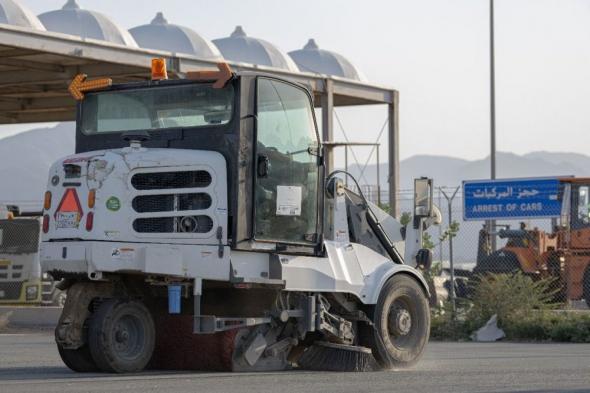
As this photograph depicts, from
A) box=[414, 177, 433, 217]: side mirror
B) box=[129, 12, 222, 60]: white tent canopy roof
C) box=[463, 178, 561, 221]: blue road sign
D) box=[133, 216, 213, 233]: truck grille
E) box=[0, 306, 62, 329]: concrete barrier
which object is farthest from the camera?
box=[129, 12, 222, 60]: white tent canopy roof

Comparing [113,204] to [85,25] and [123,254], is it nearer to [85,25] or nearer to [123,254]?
[123,254]

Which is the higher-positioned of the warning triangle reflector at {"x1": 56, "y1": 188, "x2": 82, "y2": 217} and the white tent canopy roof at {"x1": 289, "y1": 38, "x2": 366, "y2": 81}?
the white tent canopy roof at {"x1": 289, "y1": 38, "x2": 366, "y2": 81}

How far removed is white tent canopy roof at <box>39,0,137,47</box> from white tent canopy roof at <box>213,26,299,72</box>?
4.76 m

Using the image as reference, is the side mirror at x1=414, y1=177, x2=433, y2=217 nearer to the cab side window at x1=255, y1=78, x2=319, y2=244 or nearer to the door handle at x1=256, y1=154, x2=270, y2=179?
the cab side window at x1=255, y1=78, x2=319, y2=244

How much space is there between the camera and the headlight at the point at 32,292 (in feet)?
91.6

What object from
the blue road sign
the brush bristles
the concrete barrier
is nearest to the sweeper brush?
the brush bristles

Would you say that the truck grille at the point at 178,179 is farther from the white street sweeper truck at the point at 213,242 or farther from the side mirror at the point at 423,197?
Answer: the side mirror at the point at 423,197

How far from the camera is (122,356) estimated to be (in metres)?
12.7

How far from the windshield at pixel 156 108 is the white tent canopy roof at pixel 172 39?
2079 cm

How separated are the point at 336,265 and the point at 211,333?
1.73 metres

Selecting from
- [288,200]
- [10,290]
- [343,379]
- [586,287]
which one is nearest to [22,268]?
[10,290]

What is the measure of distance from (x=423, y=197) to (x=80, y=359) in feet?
14.4

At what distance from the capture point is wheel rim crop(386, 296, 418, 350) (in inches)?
565

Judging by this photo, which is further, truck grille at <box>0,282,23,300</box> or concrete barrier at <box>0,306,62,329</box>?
truck grille at <box>0,282,23,300</box>
